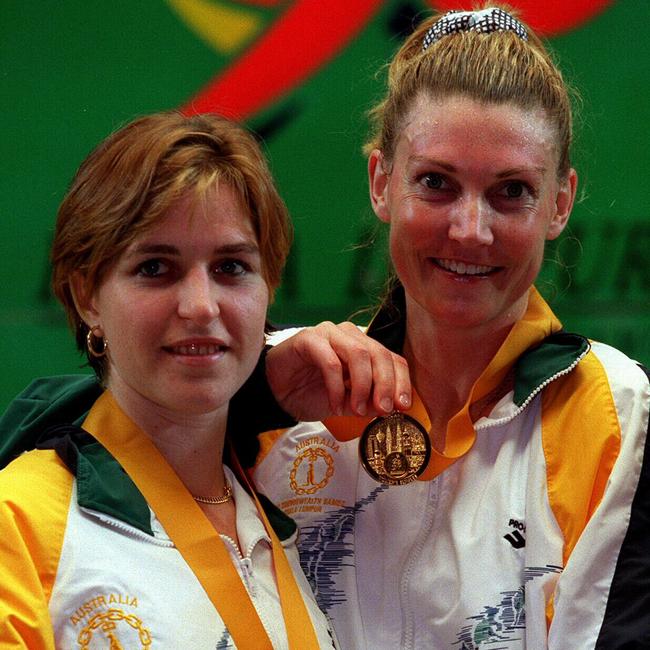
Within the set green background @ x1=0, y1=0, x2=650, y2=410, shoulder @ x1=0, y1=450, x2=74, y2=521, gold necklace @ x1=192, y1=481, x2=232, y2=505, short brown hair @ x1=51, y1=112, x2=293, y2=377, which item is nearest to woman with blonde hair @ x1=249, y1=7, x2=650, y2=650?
gold necklace @ x1=192, y1=481, x2=232, y2=505

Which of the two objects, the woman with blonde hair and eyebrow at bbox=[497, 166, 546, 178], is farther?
eyebrow at bbox=[497, 166, 546, 178]

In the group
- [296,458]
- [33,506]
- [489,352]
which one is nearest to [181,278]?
[33,506]

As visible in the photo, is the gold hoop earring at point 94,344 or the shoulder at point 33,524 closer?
the shoulder at point 33,524

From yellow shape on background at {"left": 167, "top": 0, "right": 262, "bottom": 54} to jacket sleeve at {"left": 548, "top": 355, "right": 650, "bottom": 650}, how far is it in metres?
2.15

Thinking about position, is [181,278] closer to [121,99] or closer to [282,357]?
[282,357]

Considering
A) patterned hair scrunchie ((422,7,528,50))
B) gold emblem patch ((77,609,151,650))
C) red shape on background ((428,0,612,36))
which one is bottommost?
gold emblem patch ((77,609,151,650))

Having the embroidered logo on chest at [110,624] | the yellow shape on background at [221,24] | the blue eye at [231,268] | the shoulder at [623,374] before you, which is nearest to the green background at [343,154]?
the yellow shape on background at [221,24]

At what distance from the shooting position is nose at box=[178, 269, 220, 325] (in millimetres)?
1425

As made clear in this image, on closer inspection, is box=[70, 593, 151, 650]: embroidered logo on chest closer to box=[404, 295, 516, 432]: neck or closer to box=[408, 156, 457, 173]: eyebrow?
box=[404, 295, 516, 432]: neck

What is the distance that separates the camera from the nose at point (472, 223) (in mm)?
1747

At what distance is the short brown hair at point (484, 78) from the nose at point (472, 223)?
0.16 m

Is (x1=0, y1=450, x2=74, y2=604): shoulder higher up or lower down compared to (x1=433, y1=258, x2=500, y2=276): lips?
lower down

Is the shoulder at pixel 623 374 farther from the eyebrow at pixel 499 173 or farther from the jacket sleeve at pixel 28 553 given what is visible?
A: the jacket sleeve at pixel 28 553

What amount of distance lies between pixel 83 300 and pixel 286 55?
2.04m
